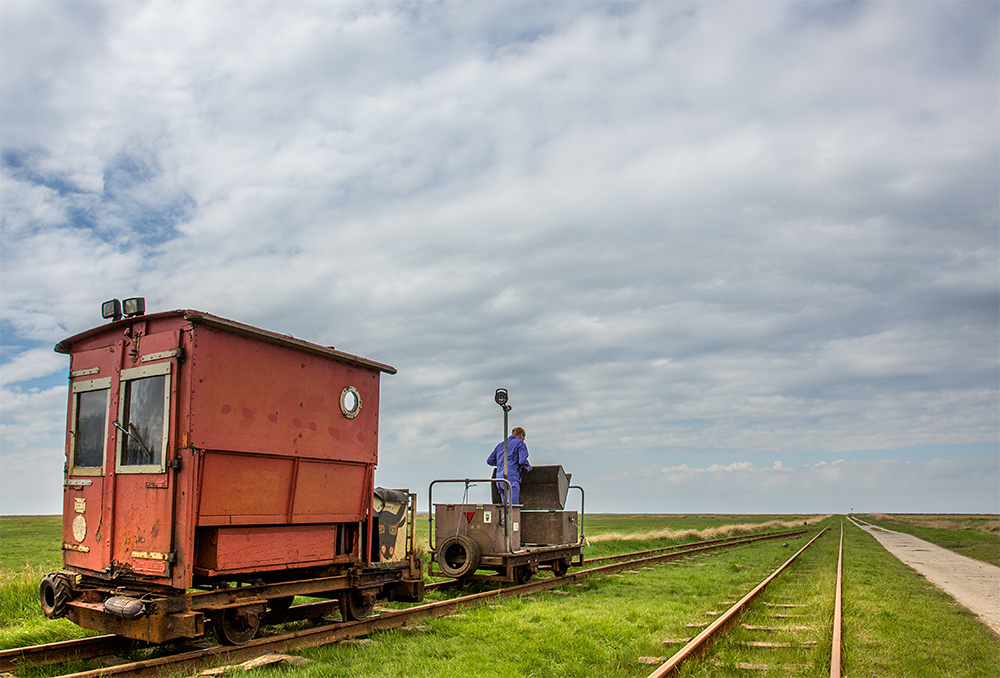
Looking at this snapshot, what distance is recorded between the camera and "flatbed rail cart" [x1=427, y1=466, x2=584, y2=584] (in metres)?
12.0

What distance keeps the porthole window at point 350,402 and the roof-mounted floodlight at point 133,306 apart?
232 centimetres

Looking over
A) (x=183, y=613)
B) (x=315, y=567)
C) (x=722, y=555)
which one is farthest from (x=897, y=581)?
(x=183, y=613)

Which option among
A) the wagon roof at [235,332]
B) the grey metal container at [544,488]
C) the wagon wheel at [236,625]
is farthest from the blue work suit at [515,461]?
the wagon wheel at [236,625]

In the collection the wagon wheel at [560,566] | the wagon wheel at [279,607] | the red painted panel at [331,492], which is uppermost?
the red painted panel at [331,492]

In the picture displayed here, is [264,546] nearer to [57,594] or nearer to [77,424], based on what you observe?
[57,594]

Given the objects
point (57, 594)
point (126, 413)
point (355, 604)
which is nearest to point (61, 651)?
point (57, 594)

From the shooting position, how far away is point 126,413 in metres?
7.52

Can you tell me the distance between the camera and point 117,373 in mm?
7664

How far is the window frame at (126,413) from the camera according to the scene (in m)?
6.99

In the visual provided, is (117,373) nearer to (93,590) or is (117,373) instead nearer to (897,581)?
(93,590)

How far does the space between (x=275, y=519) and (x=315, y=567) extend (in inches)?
42.2

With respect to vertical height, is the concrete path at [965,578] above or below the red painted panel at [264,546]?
below

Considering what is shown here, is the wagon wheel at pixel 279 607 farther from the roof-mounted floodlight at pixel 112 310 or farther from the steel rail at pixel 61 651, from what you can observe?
the roof-mounted floodlight at pixel 112 310

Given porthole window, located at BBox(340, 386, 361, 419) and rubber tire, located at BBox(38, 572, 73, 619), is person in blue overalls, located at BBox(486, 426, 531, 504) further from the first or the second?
rubber tire, located at BBox(38, 572, 73, 619)
